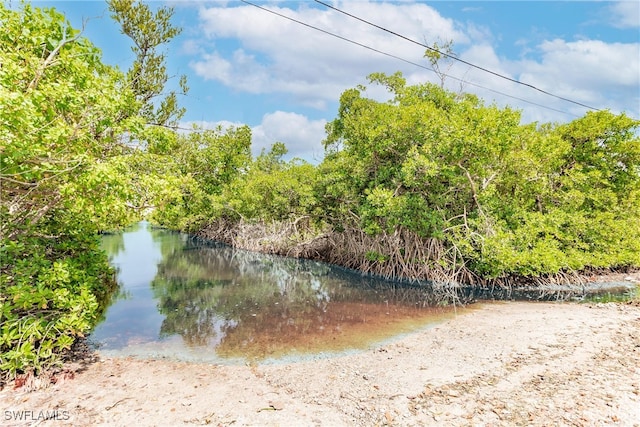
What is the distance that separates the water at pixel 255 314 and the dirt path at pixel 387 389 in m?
0.99

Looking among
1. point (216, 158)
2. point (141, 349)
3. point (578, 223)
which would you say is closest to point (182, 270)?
point (216, 158)

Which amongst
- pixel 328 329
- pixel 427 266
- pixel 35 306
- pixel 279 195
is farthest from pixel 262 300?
pixel 279 195

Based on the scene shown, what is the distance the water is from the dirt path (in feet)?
3.23

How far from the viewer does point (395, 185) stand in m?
15.0

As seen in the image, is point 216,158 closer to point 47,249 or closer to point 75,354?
point 47,249

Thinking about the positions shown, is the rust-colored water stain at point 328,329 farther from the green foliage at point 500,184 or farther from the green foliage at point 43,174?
the green foliage at point 500,184

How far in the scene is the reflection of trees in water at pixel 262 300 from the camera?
9.04 m

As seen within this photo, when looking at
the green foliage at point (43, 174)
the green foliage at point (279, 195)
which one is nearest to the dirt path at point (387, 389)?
the green foliage at point (43, 174)

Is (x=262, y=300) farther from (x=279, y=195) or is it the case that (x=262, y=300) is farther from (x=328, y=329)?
(x=279, y=195)

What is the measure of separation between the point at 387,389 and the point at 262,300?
7935 mm

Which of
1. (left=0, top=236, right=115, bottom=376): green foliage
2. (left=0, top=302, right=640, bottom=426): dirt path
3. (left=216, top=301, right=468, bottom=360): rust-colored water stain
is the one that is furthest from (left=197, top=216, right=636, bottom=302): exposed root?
(left=0, top=236, right=115, bottom=376): green foliage

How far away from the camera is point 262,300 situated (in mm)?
12695

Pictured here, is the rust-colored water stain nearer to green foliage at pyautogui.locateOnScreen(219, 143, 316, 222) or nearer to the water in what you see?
the water

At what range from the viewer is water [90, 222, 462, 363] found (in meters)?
7.83
